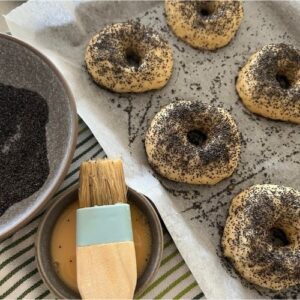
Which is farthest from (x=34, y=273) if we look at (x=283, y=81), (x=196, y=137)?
(x=283, y=81)

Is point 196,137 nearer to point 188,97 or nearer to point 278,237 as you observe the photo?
point 188,97

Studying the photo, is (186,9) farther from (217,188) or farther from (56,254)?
(56,254)

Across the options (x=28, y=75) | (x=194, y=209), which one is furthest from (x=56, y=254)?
(x=28, y=75)

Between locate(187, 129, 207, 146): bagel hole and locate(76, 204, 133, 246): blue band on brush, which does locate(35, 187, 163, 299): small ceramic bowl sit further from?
locate(187, 129, 207, 146): bagel hole

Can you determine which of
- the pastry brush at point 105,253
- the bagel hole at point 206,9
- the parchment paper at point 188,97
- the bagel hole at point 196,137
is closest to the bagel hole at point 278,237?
the parchment paper at point 188,97

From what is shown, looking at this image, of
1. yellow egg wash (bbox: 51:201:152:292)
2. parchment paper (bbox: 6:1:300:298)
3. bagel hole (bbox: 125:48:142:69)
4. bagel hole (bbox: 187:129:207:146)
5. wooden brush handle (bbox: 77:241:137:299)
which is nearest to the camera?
wooden brush handle (bbox: 77:241:137:299)

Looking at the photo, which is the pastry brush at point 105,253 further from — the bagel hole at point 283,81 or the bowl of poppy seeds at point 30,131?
the bagel hole at point 283,81

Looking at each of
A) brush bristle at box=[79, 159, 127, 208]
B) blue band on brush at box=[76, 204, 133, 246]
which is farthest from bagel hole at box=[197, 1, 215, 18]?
blue band on brush at box=[76, 204, 133, 246]
